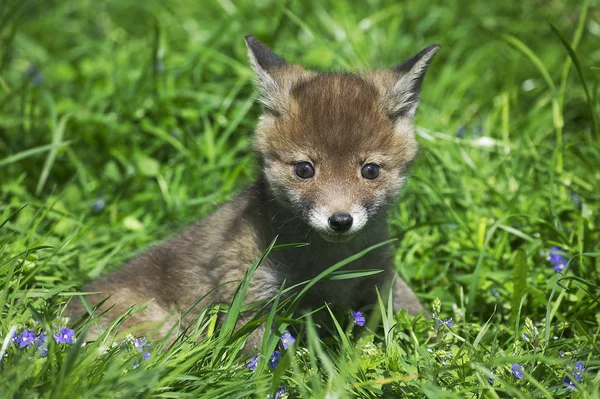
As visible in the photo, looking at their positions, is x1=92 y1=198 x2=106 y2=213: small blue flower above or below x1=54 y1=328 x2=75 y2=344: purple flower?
below

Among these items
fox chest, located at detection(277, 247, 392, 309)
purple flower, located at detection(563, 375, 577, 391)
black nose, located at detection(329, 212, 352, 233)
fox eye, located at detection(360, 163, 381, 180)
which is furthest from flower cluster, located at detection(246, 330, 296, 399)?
purple flower, located at detection(563, 375, 577, 391)

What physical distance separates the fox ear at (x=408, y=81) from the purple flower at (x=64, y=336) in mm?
2105

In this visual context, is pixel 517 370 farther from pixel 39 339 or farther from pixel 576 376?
pixel 39 339

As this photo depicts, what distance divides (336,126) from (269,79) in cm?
58

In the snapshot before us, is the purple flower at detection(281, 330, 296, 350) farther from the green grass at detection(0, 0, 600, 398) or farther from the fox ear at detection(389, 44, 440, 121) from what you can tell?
the fox ear at detection(389, 44, 440, 121)

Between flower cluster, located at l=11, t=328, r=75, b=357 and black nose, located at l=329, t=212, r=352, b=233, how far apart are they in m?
1.37

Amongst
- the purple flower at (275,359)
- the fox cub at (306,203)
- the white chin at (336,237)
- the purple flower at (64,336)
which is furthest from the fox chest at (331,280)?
the purple flower at (64,336)

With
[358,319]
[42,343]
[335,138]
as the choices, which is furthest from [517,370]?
[42,343]

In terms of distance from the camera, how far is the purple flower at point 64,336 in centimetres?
326

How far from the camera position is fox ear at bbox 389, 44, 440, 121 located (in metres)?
4.06

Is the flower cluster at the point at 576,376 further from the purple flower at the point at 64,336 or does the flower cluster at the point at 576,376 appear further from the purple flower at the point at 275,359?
the purple flower at the point at 64,336

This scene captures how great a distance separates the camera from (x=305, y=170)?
388 cm

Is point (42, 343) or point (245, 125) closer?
point (42, 343)

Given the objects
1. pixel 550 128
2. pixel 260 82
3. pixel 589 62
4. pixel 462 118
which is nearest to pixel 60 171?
pixel 260 82
